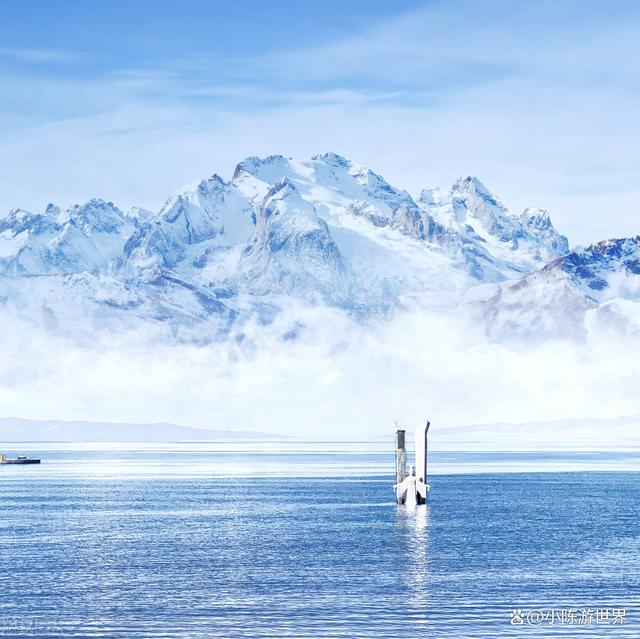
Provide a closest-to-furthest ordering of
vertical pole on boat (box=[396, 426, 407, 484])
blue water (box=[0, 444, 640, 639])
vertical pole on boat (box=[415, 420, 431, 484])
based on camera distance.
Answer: blue water (box=[0, 444, 640, 639]) < vertical pole on boat (box=[415, 420, 431, 484]) < vertical pole on boat (box=[396, 426, 407, 484])

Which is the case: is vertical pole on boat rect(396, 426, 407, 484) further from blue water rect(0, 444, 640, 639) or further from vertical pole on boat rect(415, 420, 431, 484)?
blue water rect(0, 444, 640, 639)

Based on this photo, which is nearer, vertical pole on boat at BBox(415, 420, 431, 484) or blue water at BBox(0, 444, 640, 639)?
blue water at BBox(0, 444, 640, 639)

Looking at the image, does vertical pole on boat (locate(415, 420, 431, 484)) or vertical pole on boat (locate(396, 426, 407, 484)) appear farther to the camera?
vertical pole on boat (locate(396, 426, 407, 484))

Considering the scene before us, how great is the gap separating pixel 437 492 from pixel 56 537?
259ft

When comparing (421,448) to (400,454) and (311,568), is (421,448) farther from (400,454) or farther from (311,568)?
(311,568)

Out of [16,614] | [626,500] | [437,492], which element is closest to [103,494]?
[437,492]

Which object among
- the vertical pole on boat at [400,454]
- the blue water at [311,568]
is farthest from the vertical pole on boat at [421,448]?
the blue water at [311,568]

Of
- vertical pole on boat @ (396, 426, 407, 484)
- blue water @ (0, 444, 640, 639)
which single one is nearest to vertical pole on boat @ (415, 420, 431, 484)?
vertical pole on boat @ (396, 426, 407, 484)

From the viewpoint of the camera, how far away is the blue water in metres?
60.1

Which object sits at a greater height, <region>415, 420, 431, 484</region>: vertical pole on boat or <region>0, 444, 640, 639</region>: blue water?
<region>415, 420, 431, 484</region>: vertical pole on boat

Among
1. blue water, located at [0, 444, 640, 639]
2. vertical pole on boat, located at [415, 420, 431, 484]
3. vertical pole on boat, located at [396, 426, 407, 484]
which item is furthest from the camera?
vertical pole on boat, located at [396, 426, 407, 484]

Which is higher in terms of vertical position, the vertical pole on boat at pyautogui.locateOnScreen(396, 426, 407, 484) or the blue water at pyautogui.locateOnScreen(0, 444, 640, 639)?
the vertical pole on boat at pyautogui.locateOnScreen(396, 426, 407, 484)

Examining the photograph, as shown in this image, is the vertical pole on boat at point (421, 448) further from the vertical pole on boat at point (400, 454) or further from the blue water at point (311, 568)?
the blue water at point (311, 568)

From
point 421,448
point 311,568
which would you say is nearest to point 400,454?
point 421,448
